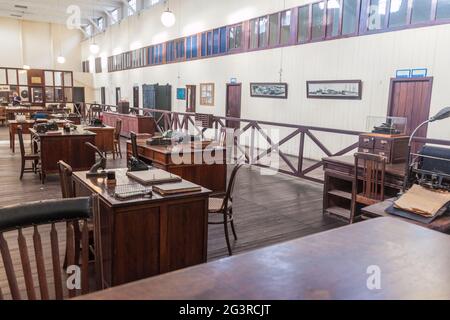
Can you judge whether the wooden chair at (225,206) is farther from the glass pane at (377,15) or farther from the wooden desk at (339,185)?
the glass pane at (377,15)

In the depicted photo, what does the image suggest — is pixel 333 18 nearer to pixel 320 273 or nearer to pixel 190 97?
pixel 190 97

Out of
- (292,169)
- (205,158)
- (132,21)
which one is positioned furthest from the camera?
(132,21)

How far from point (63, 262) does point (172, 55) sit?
39.9ft

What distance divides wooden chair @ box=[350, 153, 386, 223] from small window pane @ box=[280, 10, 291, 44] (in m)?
6.15

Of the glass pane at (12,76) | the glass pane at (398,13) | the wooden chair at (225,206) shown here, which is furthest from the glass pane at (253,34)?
the glass pane at (12,76)

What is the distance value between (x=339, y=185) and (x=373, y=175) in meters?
0.85

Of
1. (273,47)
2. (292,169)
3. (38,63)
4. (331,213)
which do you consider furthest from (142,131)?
(38,63)

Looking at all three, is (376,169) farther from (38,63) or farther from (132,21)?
(38,63)

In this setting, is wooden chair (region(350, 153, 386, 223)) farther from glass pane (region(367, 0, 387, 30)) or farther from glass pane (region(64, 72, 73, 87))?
glass pane (region(64, 72, 73, 87))

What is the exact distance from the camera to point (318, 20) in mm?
8500

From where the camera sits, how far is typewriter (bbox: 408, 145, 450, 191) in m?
2.63

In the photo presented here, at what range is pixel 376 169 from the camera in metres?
3.73

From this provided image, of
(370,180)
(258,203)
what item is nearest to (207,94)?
(258,203)

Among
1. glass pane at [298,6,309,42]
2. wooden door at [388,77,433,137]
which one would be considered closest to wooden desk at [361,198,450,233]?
wooden door at [388,77,433,137]
